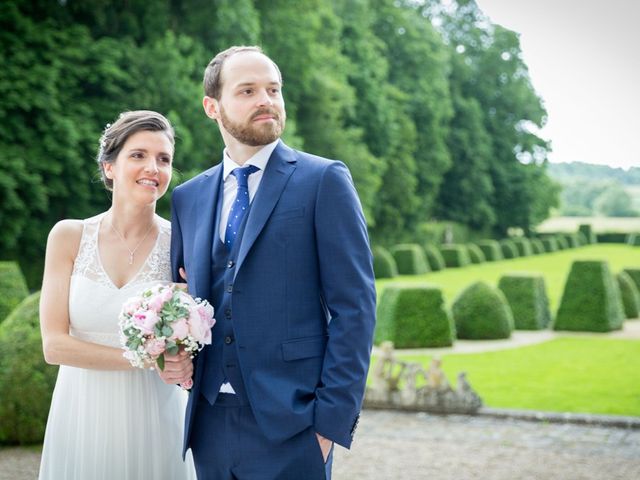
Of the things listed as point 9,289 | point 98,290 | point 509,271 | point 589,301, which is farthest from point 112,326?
point 509,271

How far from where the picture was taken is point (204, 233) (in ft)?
10.5

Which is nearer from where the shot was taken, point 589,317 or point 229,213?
point 229,213

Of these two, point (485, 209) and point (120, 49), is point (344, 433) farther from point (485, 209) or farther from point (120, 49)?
point (485, 209)

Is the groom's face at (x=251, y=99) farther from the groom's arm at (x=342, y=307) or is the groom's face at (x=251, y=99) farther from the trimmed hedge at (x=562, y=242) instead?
the trimmed hedge at (x=562, y=242)

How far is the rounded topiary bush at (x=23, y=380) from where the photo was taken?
7.68m

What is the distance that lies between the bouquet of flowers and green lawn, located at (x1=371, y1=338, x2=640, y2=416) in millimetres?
7695

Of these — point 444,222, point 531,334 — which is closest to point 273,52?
point 531,334

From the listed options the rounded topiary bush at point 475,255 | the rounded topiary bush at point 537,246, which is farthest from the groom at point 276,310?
the rounded topiary bush at point 537,246

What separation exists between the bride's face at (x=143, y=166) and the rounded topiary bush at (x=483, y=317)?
12324 mm

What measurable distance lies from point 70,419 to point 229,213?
1250 mm

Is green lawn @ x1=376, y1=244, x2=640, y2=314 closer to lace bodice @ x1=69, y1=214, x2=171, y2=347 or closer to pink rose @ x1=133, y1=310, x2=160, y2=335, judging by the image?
lace bodice @ x1=69, y1=214, x2=171, y2=347

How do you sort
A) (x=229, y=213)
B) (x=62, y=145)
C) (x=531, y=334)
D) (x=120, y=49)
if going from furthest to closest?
(x=120, y=49) → (x=62, y=145) → (x=531, y=334) → (x=229, y=213)

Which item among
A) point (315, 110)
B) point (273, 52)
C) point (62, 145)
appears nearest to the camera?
point (62, 145)

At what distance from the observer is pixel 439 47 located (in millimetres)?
40969
